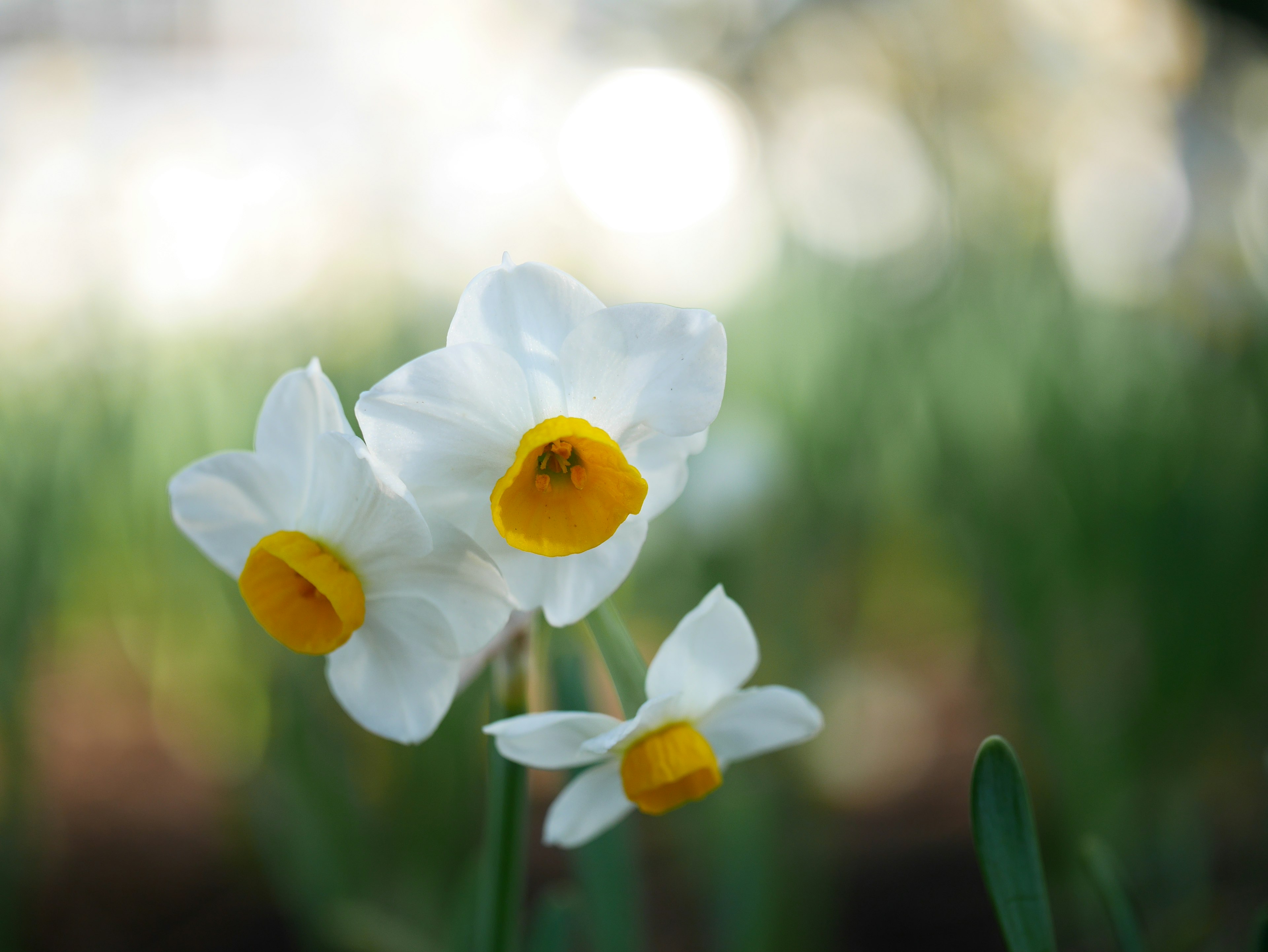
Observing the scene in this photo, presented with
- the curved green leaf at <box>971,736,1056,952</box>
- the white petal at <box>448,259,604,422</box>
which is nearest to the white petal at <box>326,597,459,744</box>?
the white petal at <box>448,259,604,422</box>

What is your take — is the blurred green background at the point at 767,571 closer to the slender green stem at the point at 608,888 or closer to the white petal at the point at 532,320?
the slender green stem at the point at 608,888

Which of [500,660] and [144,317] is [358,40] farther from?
[500,660]

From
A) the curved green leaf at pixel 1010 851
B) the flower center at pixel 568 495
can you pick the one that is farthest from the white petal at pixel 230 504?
the curved green leaf at pixel 1010 851

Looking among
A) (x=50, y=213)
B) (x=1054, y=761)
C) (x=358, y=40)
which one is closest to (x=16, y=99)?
(x=50, y=213)

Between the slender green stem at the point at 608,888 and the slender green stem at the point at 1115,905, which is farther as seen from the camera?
the slender green stem at the point at 608,888

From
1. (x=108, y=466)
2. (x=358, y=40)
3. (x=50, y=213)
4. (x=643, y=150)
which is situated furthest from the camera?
(x=643, y=150)

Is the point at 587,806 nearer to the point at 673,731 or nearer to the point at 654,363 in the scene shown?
the point at 673,731
